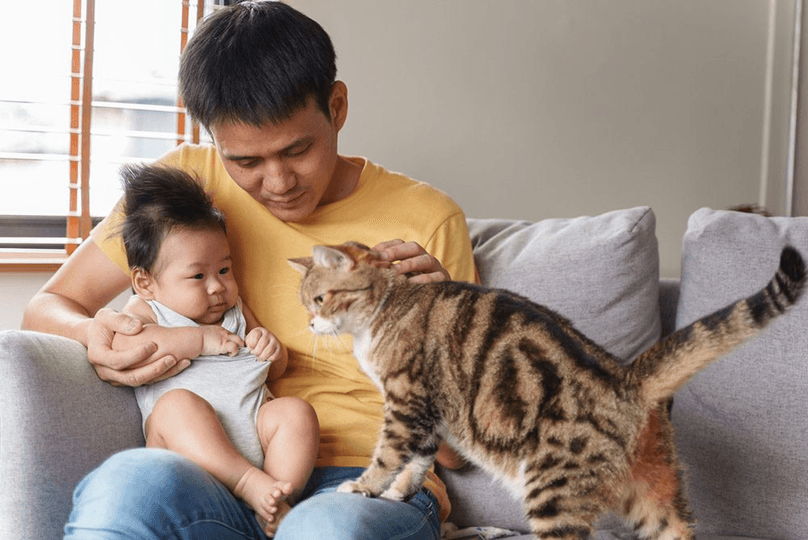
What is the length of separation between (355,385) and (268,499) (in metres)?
0.30

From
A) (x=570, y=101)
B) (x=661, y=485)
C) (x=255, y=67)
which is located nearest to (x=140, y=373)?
(x=255, y=67)

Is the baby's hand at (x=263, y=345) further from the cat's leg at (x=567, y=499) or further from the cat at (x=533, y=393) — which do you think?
the cat's leg at (x=567, y=499)

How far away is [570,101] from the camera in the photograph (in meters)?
2.75

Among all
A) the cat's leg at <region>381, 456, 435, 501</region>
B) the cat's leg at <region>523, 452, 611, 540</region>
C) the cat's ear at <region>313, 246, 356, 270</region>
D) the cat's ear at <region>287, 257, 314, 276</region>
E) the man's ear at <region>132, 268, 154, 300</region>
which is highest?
the cat's ear at <region>313, 246, 356, 270</region>

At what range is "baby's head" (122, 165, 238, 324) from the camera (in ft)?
4.61

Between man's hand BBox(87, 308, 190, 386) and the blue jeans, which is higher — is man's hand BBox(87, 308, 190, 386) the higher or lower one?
the higher one

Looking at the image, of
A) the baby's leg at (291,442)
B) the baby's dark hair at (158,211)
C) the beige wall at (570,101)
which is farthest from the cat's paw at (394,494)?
the beige wall at (570,101)

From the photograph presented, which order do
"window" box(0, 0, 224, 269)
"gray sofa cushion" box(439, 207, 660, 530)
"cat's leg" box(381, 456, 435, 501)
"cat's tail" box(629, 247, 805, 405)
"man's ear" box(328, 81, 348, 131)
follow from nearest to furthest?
"cat's tail" box(629, 247, 805, 405)
"cat's leg" box(381, 456, 435, 501)
"man's ear" box(328, 81, 348, 131)
"gray sofa cushion" box(439, 207, 660, 530)
"window" box(0, 0, 224, 269)

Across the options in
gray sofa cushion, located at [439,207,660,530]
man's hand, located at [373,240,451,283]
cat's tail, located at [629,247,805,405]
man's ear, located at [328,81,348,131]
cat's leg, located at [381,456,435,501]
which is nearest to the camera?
cat's tail, located at [629,247,805,405]

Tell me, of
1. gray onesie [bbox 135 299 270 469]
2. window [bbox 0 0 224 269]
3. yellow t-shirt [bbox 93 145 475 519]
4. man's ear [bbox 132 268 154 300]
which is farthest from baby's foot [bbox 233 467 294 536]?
window [bbox 0 0 224 269]

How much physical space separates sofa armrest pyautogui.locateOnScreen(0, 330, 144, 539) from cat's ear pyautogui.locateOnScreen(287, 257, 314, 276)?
369 mm

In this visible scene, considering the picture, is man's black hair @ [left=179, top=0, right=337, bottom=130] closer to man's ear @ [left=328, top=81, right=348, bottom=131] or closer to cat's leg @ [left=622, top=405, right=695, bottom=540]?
man's ear @ [left=328, top=81, right=348, bottom=131]

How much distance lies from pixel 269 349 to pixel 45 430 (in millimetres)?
366

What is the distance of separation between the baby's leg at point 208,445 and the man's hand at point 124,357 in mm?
57
